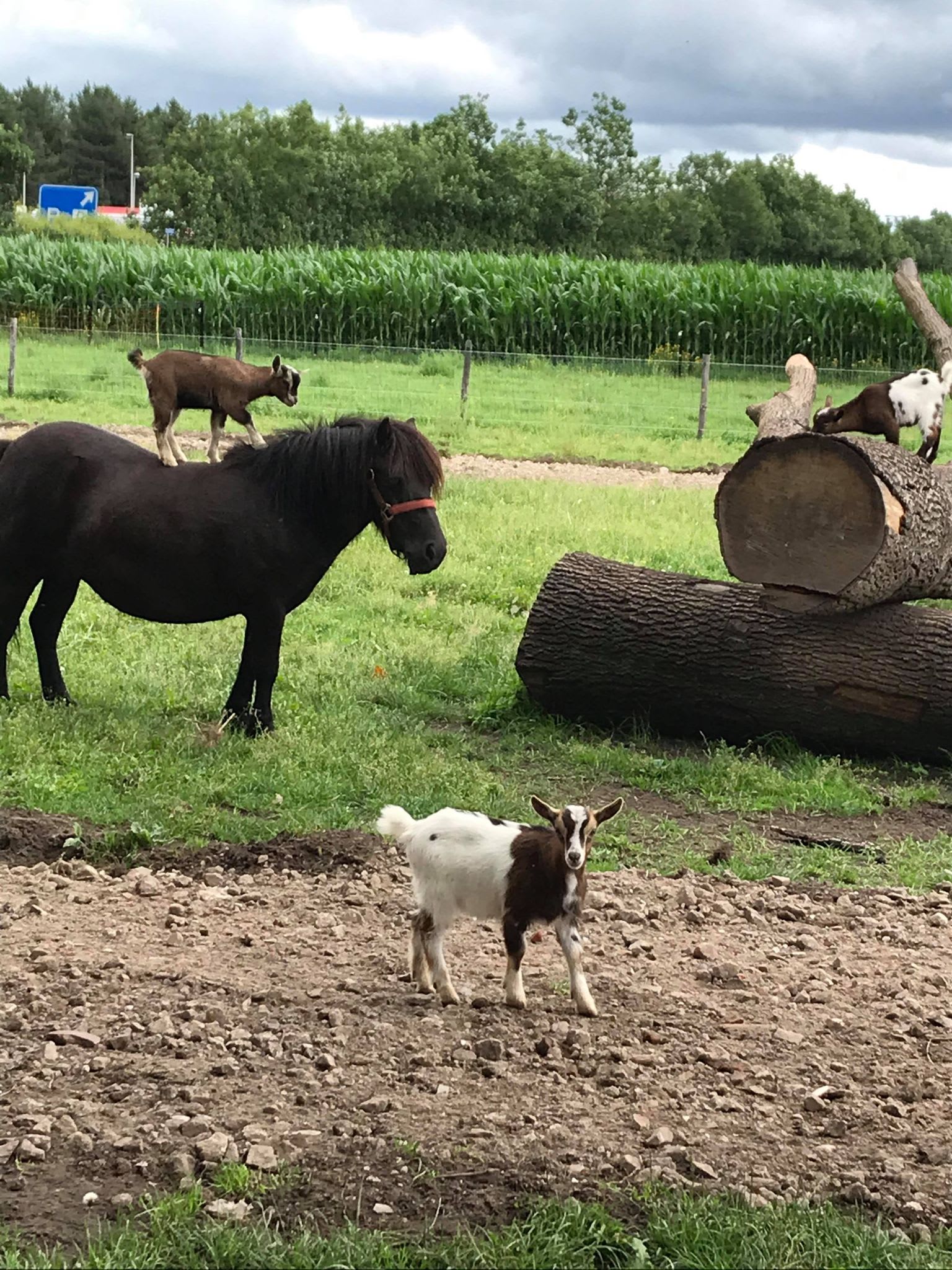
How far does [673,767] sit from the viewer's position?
7.95m

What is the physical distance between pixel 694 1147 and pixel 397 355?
26.0 meters

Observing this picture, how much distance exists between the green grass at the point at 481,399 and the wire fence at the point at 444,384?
1.6 inches

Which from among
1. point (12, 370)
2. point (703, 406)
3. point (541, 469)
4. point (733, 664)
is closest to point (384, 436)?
point (733, 664)

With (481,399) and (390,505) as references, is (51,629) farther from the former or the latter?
(481,399)

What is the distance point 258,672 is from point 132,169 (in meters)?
115

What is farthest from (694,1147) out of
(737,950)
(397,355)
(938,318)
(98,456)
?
(397,355)

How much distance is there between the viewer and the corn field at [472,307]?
32.1m

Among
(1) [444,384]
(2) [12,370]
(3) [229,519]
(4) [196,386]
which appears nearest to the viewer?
(3) [229,519]

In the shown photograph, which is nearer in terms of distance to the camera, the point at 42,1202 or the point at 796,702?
the point at 42,1202

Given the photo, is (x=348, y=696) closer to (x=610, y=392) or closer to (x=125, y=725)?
(x=125, y=725)

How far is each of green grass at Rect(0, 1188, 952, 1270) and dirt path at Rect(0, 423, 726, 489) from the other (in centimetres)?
1399

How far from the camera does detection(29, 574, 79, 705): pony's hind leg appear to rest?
A: 8.29m

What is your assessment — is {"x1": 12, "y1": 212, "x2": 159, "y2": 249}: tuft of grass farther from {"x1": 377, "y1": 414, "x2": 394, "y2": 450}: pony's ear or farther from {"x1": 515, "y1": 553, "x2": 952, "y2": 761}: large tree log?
{"x1": 377, "y1": 414, "x2": 394, "y2": 450}: pony's ear

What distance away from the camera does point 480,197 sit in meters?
69.6
